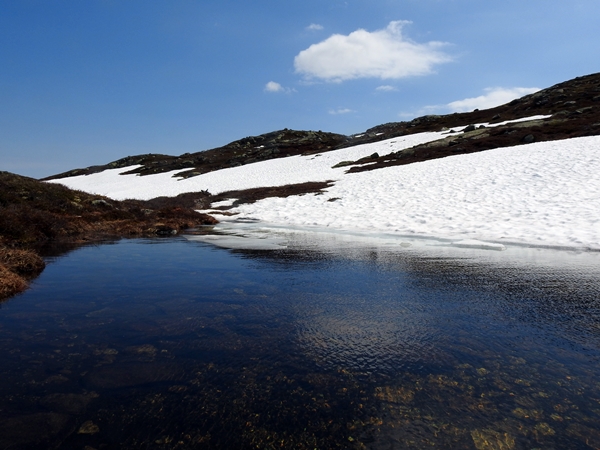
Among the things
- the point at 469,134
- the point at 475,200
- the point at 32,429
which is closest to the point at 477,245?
the point at 475,200

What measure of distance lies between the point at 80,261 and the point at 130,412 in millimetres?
9533

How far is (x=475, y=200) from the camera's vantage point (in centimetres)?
2347

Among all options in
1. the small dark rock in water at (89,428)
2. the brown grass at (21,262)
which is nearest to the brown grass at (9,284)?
the brown grass at (21,262)

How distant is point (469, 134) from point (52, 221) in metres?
54.5

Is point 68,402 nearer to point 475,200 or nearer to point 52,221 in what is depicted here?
point 52,221

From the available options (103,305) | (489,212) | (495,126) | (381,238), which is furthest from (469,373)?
(495,126)

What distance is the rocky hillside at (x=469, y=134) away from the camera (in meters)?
45.9

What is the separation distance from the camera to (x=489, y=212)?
66.6 feet

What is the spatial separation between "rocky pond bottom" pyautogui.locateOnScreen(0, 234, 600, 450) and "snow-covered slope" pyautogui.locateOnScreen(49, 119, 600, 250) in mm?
8732

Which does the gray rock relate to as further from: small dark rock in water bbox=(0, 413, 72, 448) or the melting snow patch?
small dark rock in water bbox=(0, 413, 72, 448)

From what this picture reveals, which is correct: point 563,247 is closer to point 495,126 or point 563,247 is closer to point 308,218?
point 308,218

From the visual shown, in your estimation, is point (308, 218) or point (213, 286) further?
point (308, 218)

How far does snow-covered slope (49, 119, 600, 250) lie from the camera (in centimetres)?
1678

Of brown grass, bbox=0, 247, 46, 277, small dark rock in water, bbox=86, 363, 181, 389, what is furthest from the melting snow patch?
brown grass, bbox=0, 247, 46, 277
